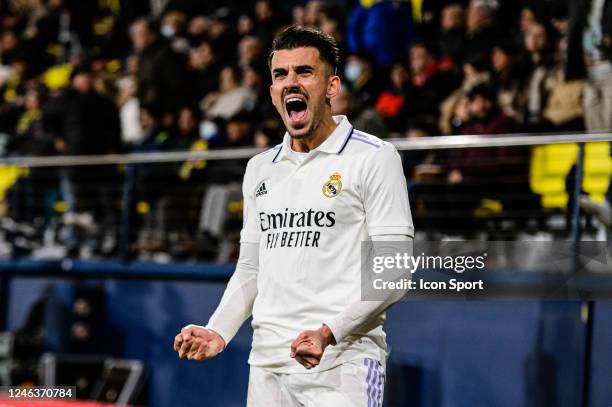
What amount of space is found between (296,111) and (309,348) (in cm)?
92

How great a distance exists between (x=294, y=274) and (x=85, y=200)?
6.14 m

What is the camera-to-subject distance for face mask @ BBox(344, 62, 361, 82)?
7945 mm

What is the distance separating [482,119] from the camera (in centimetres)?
665

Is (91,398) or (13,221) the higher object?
(13,221)

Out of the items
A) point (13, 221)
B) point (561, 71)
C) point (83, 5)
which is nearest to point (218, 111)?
point (13, 221)

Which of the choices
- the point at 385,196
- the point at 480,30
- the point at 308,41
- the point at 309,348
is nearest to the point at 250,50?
the point at 480,30

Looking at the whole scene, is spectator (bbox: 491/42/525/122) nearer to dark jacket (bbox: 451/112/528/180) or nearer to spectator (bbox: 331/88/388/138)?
dark jacket (bbox: 451/112/528/180)

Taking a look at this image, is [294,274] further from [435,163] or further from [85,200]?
[85,200]

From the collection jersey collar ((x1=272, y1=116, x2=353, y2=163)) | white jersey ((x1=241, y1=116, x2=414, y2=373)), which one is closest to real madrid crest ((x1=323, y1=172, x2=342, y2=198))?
white jersey ((x1=241, y1=116, x2=414, y2=373))

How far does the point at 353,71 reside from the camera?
7984 millimetres

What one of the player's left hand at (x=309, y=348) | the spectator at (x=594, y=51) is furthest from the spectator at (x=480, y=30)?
the player's left hand at (x=309, y=348)

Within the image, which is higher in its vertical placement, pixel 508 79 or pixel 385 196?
Answer: pixel 508 79

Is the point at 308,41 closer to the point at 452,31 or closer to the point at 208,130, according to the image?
the point at 452,31

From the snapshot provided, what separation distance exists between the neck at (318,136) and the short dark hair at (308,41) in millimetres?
210
